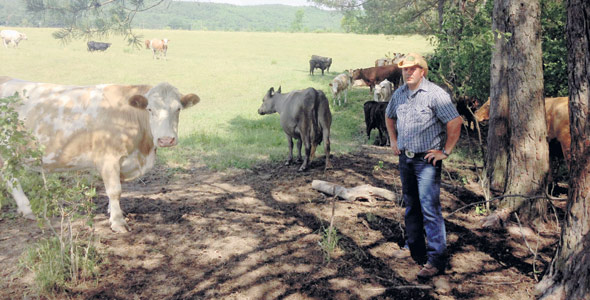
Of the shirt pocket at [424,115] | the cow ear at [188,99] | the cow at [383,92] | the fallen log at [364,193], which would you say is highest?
the cow ear at [188,99]

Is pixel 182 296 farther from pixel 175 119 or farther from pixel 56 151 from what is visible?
pixel 56 151

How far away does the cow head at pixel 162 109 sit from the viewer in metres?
5.04

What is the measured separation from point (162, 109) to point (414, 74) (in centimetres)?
325

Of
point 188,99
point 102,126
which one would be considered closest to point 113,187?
point 102,126

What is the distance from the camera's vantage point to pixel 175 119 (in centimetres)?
530

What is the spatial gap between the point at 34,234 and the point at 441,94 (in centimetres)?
512

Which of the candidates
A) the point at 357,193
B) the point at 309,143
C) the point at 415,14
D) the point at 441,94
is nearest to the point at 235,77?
the point at 415,14

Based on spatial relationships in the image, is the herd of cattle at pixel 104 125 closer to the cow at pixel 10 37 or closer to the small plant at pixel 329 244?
the small plant at pixel 329 244

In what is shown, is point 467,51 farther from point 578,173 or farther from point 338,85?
point 338,85

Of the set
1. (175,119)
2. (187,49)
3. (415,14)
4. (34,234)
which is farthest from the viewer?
(187,49)

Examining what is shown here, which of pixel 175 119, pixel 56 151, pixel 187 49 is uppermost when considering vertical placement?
pixel 187 49

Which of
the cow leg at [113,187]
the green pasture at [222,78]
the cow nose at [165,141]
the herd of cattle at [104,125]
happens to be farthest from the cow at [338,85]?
the cow leg at [113,187]

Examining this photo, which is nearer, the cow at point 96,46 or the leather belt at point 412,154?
the leather belt at point 412,154

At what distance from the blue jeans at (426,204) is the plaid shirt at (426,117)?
0.17 metres
